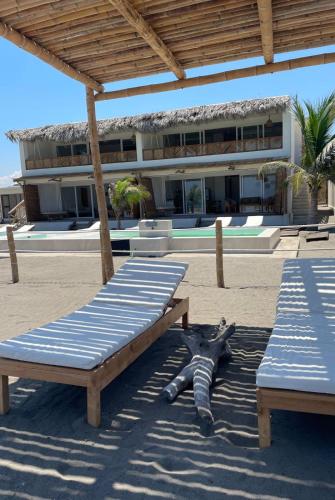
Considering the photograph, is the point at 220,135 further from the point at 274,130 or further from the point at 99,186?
the point at 99,186

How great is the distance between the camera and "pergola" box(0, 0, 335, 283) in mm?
3178

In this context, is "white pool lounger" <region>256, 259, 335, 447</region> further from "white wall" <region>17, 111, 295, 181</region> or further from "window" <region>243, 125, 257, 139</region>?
"window" <region>243, 125, 257, 139</region>

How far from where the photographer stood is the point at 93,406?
2.54 m

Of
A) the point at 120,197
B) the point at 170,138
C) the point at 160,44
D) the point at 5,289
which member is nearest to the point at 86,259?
the point at 5,289

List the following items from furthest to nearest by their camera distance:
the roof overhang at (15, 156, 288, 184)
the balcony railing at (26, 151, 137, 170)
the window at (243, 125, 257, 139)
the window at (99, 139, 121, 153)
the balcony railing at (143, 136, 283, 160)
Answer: the window at (99, 139, 121, 153) < the balcony railing at (26, 151, 137, 170) < the window at (243, 125, 257, 139) < the balcony railing at (143, 136, 283, 160) < the roof overhang at (15, 156, 288, 184)

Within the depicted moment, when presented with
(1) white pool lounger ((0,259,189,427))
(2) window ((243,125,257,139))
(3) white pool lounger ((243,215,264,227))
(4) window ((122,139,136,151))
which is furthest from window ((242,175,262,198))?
(1) white pool lounger ((0,259,189,427))

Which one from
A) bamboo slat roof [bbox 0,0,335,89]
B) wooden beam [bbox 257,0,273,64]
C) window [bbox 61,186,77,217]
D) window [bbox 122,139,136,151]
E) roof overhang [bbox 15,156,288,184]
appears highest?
window [bbox 122,139,136,151]

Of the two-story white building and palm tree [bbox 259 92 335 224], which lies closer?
palm tree [bbox 259 92 335 224]

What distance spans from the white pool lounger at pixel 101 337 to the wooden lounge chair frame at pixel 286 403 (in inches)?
41.3

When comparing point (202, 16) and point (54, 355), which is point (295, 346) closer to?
point (54, 355)

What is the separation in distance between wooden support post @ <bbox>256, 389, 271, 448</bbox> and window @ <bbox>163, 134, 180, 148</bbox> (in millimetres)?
18631

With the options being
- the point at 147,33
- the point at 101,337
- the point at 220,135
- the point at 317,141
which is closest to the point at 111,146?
the point at 220,135

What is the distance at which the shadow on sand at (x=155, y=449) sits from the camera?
1.98 metres

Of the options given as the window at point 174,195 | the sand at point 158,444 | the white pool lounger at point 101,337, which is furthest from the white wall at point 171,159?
the sand at point 158,444
